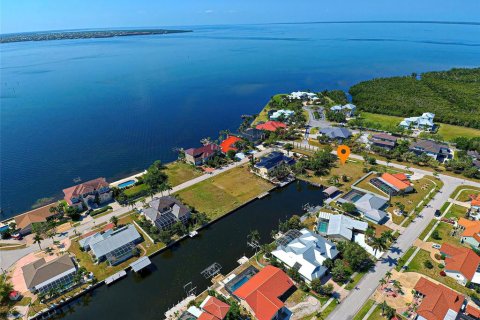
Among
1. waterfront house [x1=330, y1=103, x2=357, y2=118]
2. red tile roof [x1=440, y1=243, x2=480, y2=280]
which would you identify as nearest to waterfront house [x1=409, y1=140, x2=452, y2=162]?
waterfront house [x1=330, y1=103, x2=357, y2=118]

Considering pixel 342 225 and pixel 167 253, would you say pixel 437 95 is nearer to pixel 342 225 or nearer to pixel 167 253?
pixel 342 225

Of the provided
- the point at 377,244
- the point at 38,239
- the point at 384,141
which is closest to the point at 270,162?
the point at 377,244

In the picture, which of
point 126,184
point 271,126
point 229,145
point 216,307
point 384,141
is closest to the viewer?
point 216,307

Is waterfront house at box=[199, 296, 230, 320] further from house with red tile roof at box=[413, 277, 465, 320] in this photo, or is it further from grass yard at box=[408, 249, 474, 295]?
grass yard at box=[408, 249, 474, 295]

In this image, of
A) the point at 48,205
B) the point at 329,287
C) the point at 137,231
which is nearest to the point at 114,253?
the point at 137,231

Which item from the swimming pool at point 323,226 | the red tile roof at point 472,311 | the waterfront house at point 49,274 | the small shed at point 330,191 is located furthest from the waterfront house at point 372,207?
the waterfront house at point 49,274

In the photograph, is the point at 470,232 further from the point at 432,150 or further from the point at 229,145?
the point at 229,145
